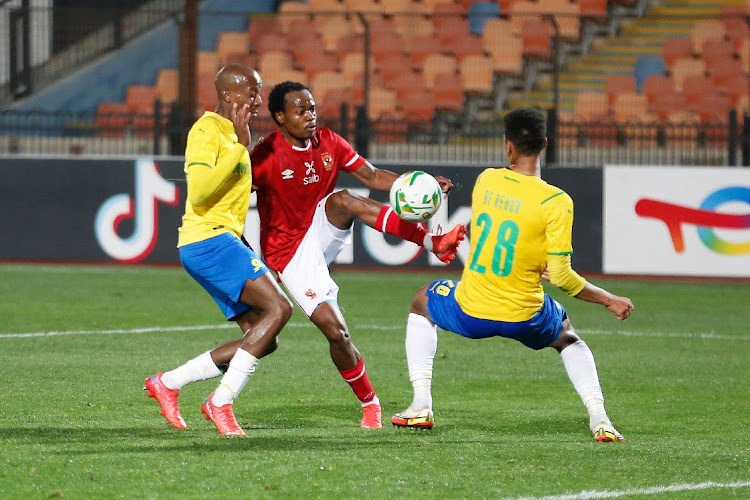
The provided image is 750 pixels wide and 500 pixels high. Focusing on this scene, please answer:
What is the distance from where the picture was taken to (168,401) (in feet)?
22.0

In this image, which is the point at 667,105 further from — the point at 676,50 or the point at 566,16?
the point at 566,16

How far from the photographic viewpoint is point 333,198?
7.27 m

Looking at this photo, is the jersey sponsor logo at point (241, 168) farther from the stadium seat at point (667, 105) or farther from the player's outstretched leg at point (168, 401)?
the stadium seat at point (667, 105)

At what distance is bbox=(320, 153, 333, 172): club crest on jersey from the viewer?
7219mm

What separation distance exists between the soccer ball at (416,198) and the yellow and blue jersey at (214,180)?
839 mm

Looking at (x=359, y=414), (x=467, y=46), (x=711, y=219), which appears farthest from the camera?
(x=467, y=46)

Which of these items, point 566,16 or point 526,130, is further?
point 566,16

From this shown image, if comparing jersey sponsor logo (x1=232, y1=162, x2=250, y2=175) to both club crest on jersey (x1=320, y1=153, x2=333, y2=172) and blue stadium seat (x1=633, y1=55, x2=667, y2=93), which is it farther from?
blue stadium seat (x1=633, y1=55, x2=667, y2=93)

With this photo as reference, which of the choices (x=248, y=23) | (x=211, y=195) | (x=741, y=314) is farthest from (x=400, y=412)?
(x=248, y=23)

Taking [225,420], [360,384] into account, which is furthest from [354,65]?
[225,420]

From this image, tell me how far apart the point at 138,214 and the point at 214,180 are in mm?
10230

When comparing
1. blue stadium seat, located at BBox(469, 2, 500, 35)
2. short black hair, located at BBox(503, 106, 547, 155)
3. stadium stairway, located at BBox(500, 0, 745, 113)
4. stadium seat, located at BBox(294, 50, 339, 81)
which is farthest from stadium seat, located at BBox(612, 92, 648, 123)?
short black hair, located at BBox(503, 106, 547, 155)

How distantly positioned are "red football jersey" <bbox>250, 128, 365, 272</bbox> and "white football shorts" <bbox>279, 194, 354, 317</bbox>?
0.16 ft

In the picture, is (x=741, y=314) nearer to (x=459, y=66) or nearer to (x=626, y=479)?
(x=626, y=479)
